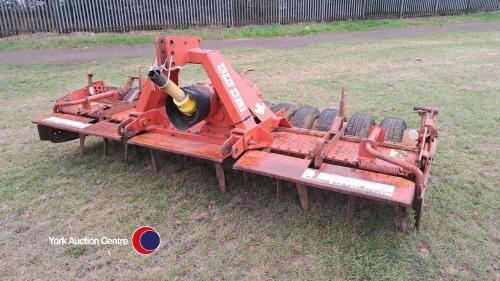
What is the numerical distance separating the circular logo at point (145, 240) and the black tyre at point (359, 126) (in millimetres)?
2077

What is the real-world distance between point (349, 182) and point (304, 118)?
1457mm

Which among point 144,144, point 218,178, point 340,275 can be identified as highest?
point 144,144

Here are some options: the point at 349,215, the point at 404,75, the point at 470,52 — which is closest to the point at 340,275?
the point at 349,215

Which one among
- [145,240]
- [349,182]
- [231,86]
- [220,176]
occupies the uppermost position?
[231,86]

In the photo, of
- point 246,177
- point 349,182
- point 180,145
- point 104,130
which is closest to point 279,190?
point 246,177

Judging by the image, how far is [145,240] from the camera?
10.6 ft

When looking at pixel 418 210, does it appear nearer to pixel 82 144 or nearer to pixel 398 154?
pixel 398 154

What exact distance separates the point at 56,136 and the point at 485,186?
14.5ft

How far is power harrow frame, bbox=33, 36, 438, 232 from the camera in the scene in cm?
313

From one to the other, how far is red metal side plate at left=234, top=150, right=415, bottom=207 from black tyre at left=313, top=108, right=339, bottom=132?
3.17 feet

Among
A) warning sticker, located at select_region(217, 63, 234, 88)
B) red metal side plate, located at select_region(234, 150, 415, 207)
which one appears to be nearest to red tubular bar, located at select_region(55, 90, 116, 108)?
warning sticker, located at select_region(217, 63, 234, 88)

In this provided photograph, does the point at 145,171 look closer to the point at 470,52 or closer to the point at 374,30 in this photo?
the point at 470,52

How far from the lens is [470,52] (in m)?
10.9

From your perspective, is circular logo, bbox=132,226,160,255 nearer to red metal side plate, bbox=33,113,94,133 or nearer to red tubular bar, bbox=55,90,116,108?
red metal side plate, bbox=33,113,94,133
